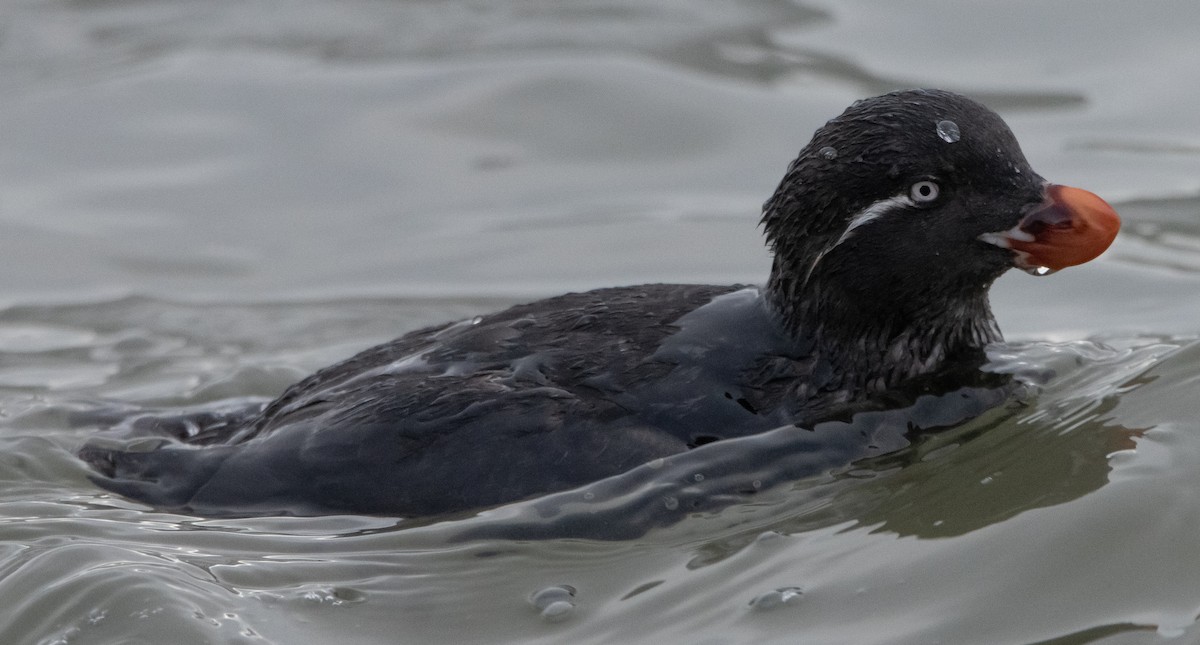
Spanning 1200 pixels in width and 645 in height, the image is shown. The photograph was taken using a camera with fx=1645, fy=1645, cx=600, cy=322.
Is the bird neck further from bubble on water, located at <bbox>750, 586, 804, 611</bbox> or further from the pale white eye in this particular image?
bubble on water, located at <bbox>750, 586, 804, 611</bbox>

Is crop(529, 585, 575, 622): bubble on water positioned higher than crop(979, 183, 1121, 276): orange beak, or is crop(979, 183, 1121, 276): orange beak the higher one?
crop(979, 183, 1121, 276): orange beak

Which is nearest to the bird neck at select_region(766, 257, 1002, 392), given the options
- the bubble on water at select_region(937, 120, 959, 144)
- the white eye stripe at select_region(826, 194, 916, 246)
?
the white eye stripe at select_region(826, 194, 916, 246)

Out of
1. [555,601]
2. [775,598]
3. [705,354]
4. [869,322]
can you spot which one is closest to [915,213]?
[869,322]

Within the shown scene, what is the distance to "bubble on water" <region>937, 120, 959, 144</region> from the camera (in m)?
6.56

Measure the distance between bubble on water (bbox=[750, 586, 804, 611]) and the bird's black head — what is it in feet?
4.68

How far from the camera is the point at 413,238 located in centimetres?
1119

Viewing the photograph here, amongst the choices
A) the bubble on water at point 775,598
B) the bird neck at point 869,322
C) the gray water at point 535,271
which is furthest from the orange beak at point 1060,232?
the bubble on water at point 775,598

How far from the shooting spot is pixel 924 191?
6.66m

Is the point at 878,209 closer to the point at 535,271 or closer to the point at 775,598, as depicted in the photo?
A: the point at 775,598

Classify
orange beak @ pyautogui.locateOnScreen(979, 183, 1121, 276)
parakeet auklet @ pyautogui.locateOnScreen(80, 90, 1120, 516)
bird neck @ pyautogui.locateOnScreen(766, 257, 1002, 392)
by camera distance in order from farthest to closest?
bird neck @ pyautogui.locateOnScreen(766, 257, 1002, 392)
orange beak @ pyautogui.locateOnScreen(979, 183, 1121, 276)
parakeet auklet @ pyautogui.locateOnScreen(80, 90, 1120, 516)

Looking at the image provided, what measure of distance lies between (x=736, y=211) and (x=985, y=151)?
465 cm

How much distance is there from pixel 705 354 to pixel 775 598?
1.25 metres

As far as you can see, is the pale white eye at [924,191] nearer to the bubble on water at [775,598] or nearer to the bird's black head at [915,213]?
the bird's black head at [915,213]

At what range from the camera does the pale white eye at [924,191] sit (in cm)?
663
